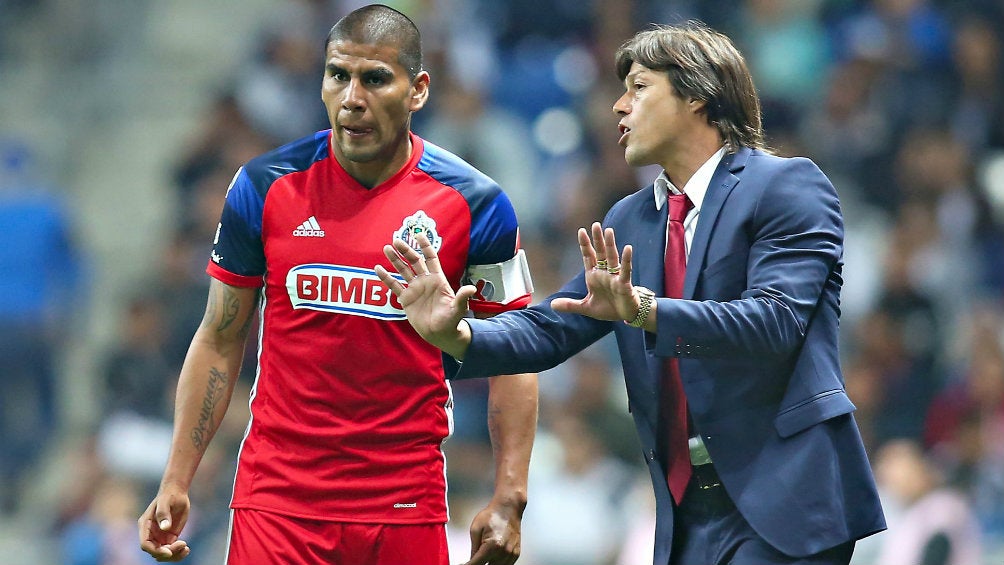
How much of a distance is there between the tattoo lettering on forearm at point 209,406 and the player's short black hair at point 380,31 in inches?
41.0

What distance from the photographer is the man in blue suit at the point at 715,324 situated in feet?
11.5

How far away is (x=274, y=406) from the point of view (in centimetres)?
426

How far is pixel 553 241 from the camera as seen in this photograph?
9211 millimetres

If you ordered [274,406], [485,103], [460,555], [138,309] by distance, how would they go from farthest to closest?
[485,103] < [138,309] < [460,555] < [274,406]

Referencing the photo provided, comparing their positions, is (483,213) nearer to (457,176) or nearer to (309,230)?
(457,176)

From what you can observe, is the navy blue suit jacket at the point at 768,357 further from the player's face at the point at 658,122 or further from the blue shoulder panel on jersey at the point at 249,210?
the blue shoulder panel on jersey at the point at 249,210

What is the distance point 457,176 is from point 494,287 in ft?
1.14

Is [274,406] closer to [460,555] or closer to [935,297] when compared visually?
[460,555]

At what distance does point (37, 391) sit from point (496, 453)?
610cm

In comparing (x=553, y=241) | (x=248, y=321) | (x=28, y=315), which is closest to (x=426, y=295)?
(x=248, y=321)

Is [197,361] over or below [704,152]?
below

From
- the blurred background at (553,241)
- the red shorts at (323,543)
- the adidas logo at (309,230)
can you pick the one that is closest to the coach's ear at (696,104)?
the adidas logo at (309,230)

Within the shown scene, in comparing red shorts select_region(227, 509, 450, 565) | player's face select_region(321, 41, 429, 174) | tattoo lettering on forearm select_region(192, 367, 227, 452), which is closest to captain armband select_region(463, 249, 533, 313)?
player's face select_region(321, 41, 429, 174)

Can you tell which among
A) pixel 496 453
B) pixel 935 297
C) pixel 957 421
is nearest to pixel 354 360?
pixel 496 453
